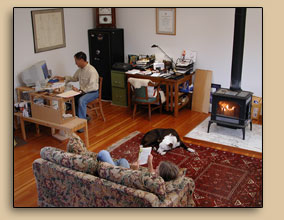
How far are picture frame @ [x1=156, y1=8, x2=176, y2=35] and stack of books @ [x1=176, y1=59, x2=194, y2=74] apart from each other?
0.60m

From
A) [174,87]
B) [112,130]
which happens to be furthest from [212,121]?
[112,130]

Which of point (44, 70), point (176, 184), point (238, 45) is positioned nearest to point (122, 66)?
point (44, 70)

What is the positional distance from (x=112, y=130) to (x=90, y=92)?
745mm

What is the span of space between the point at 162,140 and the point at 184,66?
6.03 feet

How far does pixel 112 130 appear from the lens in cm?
603

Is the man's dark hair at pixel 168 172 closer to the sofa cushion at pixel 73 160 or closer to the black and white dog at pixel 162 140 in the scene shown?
the sofa cushion at pixel 73 160

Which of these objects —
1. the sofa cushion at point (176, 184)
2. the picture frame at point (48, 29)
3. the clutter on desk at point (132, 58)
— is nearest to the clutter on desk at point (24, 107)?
the picture frame at point (48, 29)

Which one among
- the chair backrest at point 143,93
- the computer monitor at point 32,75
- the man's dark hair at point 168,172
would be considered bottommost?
the man's dark hair at point 168,172

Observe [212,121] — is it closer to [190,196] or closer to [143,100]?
[143,100]

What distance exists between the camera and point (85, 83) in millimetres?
6113

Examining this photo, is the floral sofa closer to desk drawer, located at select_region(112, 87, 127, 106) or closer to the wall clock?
desk drawer, located at select_region(112, 87, 127, 106)

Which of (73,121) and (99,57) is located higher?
(99,57)

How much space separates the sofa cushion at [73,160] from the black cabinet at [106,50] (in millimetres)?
3730

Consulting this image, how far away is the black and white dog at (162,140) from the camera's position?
5.20 metres
